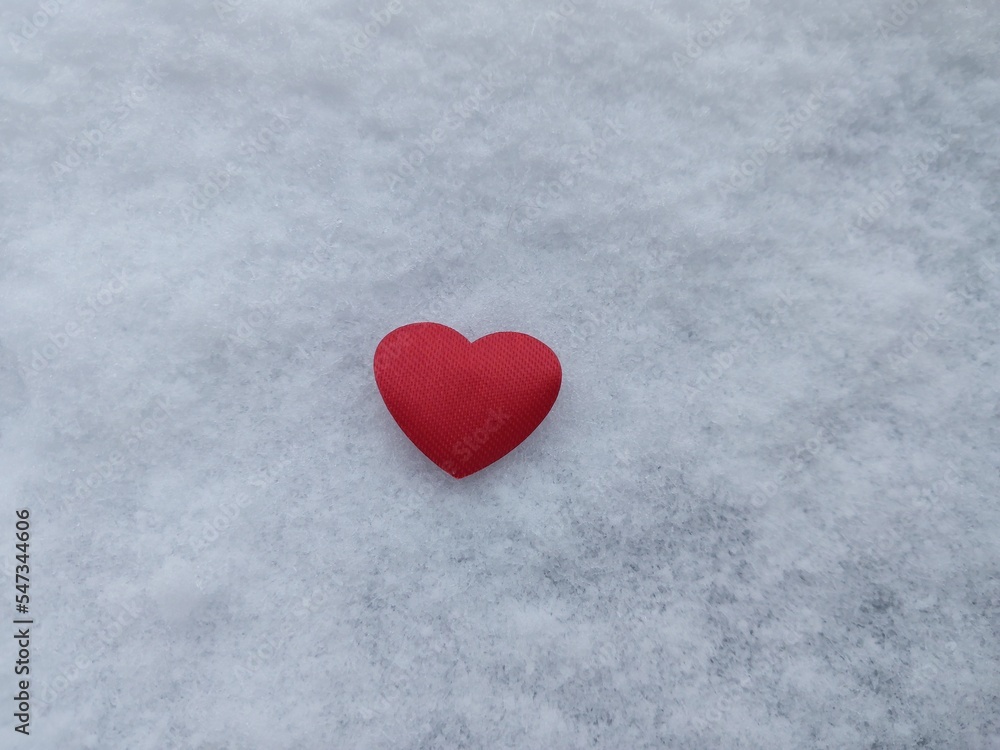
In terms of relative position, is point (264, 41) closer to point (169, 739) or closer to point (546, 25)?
point (546, 25)

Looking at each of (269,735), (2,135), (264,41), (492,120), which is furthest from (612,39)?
(269,735)

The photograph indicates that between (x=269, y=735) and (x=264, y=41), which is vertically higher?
(x=264, y=41)

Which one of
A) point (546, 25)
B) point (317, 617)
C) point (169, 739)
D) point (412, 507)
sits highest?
point (546, 25)

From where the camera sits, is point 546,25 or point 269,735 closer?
point 269,735

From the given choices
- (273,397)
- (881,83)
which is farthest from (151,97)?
(881,83)
